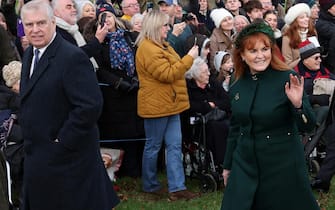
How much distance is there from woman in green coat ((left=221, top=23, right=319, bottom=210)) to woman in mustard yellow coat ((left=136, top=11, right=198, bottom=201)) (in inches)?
110

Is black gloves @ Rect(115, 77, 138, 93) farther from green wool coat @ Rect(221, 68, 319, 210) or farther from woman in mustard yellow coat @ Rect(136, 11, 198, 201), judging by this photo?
green wool coat @ Rect(221, 68, 319, 210)

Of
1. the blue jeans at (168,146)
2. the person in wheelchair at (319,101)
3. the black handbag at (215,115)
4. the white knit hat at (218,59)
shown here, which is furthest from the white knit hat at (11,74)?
the person in wheelchair at (319,101)

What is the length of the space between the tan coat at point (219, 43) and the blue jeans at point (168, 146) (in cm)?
184

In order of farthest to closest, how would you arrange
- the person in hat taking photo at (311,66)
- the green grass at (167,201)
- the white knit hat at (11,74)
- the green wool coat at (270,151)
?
the person in hat taking photo at (311,66) < the green grass at (167,201) < the white knit hat at (11,74) < the green wool coat at (270,151)

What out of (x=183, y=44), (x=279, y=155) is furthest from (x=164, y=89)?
(x=279, y=155)

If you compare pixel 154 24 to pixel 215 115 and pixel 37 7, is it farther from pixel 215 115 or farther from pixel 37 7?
pixel 37 7

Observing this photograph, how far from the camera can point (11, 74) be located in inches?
305

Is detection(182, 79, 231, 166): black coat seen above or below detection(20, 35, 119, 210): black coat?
below

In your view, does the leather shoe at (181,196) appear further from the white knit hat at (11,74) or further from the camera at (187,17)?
the camera at (187,17)

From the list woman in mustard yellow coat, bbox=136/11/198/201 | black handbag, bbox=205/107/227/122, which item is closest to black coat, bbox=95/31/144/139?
woman in mustard yellow coat, bbox=136/11/198/201

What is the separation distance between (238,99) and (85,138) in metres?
1.18

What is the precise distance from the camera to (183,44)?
31.8ft

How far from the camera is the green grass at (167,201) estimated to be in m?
8.09

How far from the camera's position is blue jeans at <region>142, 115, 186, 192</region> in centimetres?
848
